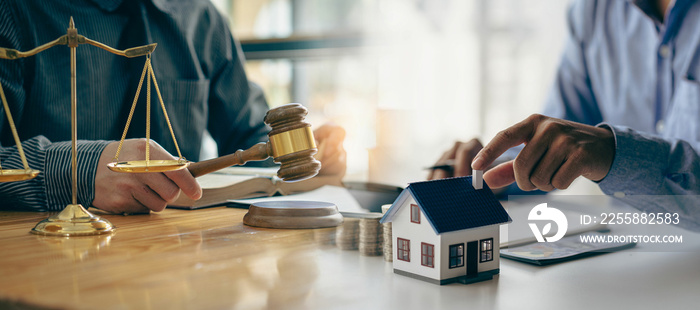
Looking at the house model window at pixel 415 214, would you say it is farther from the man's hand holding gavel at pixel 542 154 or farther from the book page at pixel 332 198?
the book page at pixel 332 198

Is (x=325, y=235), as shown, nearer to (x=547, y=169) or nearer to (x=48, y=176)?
(x=547, y=169)

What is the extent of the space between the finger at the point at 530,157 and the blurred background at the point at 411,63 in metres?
1.45

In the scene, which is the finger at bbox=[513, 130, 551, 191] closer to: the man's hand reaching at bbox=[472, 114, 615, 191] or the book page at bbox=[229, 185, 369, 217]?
the man's hand reaching at bbox=[472, 114, 615, 191]

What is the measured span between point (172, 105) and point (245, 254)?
1.21 meters

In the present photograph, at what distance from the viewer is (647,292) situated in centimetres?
73

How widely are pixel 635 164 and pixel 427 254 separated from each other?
761mm

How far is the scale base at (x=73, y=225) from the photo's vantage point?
0.99 m

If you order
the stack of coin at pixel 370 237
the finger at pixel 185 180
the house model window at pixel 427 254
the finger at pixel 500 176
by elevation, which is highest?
the finger at pixel 500 176

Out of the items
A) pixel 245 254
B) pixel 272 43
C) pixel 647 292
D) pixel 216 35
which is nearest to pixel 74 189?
pixel 245 254

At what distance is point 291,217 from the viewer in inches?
44.0

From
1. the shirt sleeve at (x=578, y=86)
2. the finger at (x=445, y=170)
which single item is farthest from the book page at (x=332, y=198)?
the shirt sleeve at (x=578, y=86)

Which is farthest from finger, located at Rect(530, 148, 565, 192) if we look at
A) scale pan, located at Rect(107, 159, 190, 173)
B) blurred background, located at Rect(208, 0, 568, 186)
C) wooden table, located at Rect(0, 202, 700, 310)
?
blurred background, located at Rect(208, 0, 568, 186)

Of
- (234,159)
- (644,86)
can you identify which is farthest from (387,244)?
(644,86)

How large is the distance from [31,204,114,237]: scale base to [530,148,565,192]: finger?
29.7 inches
